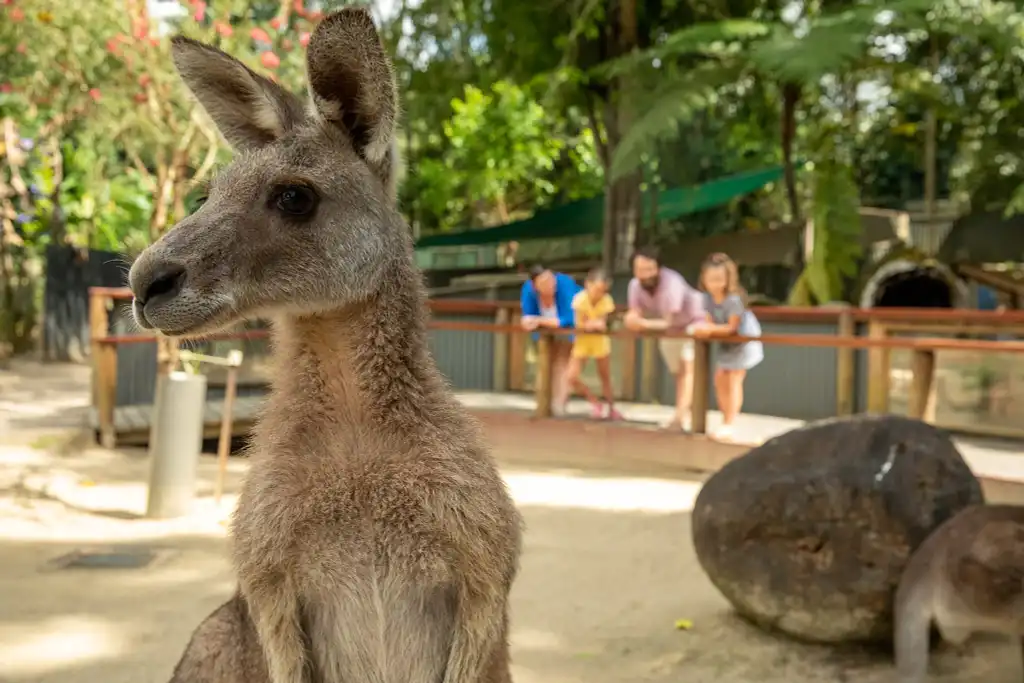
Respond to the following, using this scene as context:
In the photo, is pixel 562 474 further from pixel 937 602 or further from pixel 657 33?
pixel 657 33

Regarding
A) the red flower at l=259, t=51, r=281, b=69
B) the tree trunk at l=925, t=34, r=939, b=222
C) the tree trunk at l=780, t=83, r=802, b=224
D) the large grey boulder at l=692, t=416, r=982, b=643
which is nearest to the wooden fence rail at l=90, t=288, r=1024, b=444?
the red flower at l=259, t=51, r=281, b=69

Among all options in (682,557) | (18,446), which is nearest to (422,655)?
(682,557)

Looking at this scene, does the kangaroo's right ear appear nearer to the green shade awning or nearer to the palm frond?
the palm frond

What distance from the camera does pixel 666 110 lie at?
1050 cm

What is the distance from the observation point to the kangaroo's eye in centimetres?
171

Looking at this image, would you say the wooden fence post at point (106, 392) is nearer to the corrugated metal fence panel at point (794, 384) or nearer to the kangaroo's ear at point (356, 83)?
the corrugated metal fence panel at point (794, 384)

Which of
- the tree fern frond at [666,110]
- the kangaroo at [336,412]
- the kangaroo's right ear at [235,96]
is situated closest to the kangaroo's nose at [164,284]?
the kangaroo at [336,412]

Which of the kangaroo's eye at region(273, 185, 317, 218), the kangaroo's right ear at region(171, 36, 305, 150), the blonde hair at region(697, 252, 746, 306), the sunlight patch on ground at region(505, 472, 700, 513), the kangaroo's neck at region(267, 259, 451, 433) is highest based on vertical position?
the blonde hair at region(697, 252, 746, 306)

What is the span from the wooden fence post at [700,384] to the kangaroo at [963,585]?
158 inches

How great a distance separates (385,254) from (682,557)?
443 cm

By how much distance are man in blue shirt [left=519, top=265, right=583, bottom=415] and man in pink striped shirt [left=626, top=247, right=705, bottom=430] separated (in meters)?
0.66

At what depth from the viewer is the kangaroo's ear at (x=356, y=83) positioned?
5.21ft

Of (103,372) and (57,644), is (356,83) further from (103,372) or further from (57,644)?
(103,372)

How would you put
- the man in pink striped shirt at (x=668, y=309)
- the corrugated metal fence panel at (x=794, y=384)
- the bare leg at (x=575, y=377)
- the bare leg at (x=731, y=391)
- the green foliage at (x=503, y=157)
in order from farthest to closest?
the green foliage at (x=503, y=157) → the corrugated metal fence panel at (x=794, y=384) → the bare leg at (x=575, y=377) → the man in pink striped shirt at (x=668, y=309) → the bare leg at (x=731, y=391)
